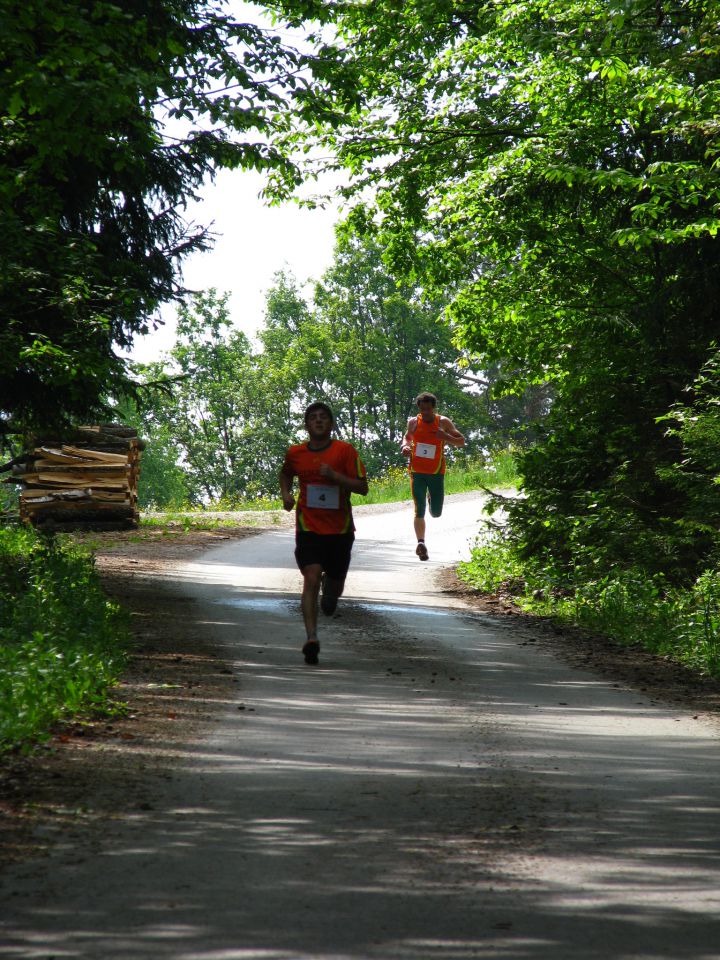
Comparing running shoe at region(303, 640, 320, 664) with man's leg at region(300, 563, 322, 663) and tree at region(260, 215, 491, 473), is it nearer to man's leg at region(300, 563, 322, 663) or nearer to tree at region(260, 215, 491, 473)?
man's leg at region(300, 563, 322, 663)

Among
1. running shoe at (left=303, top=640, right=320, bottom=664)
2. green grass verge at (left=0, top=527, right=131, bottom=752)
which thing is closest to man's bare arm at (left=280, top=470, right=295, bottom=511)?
running shoe at (left=303, top=640, right=320, bottom=664)

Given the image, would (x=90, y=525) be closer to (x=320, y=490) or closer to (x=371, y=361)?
(x=320, y=490)

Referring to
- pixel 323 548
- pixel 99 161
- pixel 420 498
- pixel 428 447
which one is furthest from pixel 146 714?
pixel 420 498

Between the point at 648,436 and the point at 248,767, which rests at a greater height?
the point at 648,436

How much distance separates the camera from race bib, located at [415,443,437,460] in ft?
53.6

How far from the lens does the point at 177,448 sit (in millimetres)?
87875

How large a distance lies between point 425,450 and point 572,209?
3781mm

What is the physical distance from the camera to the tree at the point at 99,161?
24.7 feet

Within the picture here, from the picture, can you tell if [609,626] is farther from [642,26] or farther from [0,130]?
[0,130]

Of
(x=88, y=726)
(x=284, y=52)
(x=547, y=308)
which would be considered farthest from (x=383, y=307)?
(x=88, y=726)

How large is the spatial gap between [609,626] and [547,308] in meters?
6.91

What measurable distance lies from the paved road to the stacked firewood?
14.4 m

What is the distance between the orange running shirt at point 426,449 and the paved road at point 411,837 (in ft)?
24.3

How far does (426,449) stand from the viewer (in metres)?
16.4
